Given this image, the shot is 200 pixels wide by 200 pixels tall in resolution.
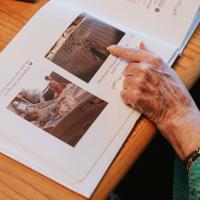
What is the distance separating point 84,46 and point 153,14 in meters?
0.16

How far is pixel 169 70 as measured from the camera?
0.70 meters

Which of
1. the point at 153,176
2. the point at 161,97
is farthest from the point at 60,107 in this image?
the point at 153,176

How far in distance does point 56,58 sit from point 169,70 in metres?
0.20

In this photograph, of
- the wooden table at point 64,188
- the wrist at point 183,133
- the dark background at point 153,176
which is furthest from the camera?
the dark background at point 153,176

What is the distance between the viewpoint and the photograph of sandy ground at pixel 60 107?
62 cm

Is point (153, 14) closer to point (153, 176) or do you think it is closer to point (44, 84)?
point (44, 84)

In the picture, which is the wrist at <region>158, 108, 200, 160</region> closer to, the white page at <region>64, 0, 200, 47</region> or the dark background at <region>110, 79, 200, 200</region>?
the white page at <region>64, 0, 200, 47</region>

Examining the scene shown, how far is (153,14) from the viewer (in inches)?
30.1

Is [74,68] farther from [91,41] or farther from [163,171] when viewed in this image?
[163,171]

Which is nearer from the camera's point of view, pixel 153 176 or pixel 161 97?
pixel 161 97

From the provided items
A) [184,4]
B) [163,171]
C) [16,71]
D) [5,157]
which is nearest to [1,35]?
[16,71]

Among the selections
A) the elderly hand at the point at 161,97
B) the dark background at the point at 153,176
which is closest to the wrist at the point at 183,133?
the elderly hand at the point at 161,97

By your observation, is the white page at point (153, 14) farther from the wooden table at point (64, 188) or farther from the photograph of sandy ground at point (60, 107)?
the photograph of sandy ground at point (60, 107)

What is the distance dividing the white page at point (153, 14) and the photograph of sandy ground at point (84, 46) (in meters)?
0.04
